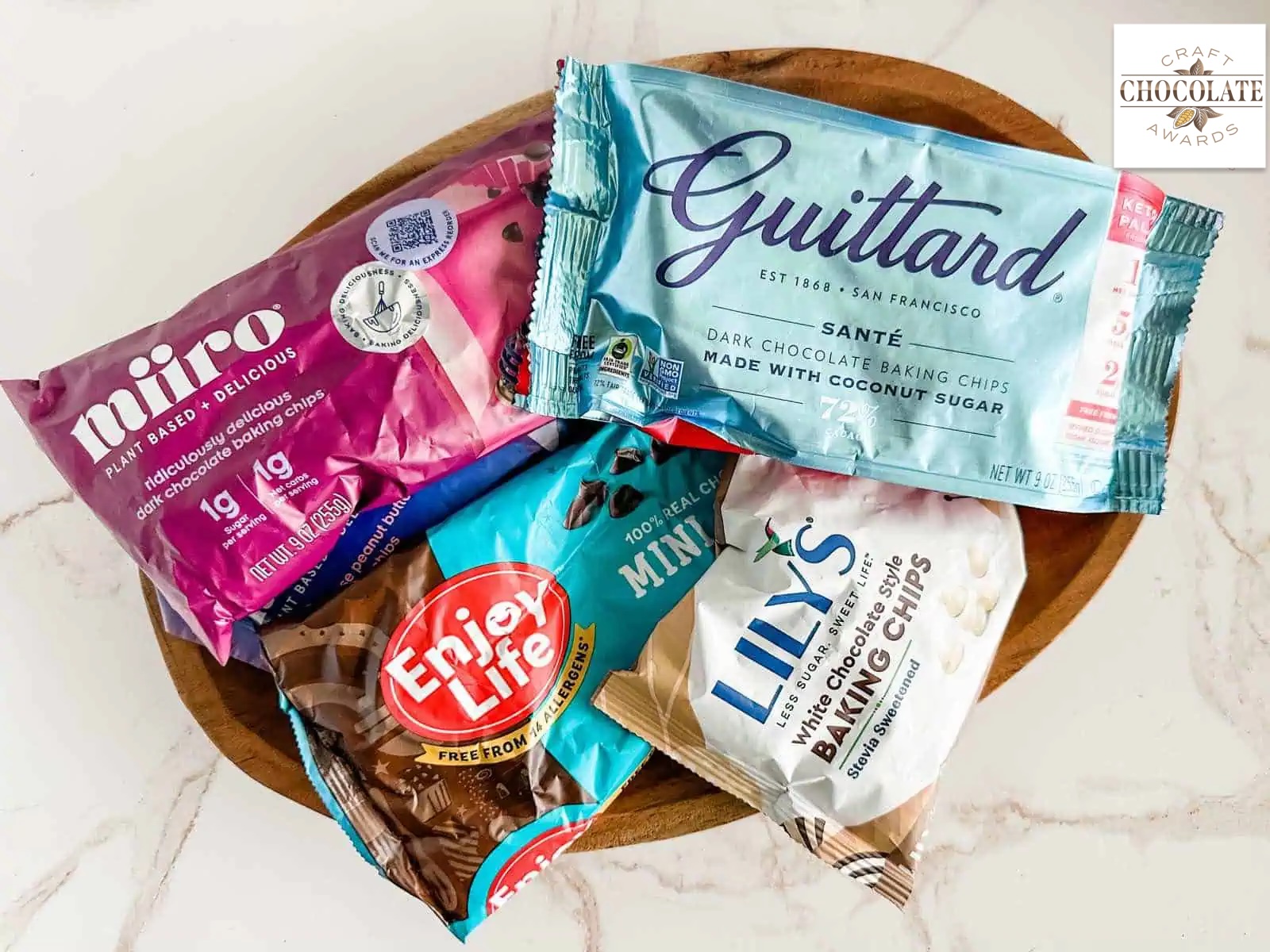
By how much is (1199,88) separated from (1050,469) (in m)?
0.45

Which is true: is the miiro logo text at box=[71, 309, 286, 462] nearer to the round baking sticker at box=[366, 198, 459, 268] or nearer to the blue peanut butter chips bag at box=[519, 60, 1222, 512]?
the round baking sticker at box=[366, 198, 459, 268]

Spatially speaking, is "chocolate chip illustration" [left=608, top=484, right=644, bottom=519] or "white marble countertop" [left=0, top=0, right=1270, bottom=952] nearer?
"chocolate chip illustration" [left=608, top=484, right=644, bottom=519]

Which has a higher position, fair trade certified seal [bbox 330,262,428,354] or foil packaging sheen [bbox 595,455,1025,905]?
fair trade certified seal [bbox 330,262,428,354]

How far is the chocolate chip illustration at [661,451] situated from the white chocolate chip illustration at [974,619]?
9.1 inches

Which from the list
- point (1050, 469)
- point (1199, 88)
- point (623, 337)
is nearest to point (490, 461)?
point (623, 337)

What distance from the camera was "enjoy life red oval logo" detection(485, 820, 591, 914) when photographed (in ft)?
2.15

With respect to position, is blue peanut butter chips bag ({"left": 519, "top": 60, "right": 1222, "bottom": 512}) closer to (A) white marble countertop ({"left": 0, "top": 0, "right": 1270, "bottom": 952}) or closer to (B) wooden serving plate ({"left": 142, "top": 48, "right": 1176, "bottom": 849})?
(B) wooden serving plate ({"left": 142, "top": 48, "right": 1176, "bottom": 849})

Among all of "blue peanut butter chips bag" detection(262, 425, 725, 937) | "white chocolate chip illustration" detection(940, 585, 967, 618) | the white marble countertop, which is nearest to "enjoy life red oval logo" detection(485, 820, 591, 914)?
"blue peanut butter chips bag" detection(262, 425, 725, 937)

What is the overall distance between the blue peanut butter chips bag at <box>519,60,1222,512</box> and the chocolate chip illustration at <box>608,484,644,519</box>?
87 mm

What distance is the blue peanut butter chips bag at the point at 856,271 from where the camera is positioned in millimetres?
618

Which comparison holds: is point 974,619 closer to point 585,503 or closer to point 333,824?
point 585,503

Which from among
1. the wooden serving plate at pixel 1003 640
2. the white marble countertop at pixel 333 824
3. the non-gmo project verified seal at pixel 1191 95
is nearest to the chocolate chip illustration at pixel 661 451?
the wooden serving plate at pixel 1003 640

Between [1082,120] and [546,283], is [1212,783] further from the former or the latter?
[546,283]

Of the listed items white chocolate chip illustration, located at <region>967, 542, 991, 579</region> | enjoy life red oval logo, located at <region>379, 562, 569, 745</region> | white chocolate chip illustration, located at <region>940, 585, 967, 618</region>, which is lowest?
white chocolate chip illustration, located at <region>940, 585, 967, 618</region>
